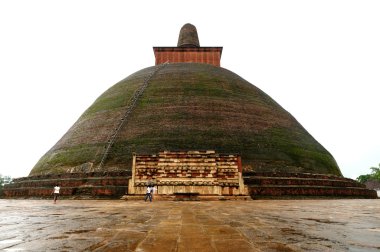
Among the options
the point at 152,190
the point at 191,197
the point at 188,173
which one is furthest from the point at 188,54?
the point at 191,197

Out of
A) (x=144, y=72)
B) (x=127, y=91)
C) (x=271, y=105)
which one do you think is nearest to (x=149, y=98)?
(x=127, y=91)

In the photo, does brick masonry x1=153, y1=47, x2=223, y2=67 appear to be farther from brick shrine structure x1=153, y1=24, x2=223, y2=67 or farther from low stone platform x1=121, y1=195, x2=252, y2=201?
low stone platform x1=121, y1=195, x2=252, y2=201

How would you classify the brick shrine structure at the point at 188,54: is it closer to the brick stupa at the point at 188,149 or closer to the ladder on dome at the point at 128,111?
the ladder on dome at the point at 128,111

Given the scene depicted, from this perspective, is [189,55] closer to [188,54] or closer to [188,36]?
[188,54]

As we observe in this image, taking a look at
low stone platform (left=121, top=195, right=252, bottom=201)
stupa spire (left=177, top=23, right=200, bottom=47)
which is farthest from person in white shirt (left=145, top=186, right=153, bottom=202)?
stupa spire (left=177, top=23, right=200, bottom=47)

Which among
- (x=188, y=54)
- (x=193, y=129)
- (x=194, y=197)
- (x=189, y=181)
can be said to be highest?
(x=188, y=54)

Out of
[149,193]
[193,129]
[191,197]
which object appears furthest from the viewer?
[193,129]

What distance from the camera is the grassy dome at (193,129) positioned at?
14.6 m

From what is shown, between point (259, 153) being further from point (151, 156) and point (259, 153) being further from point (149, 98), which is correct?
point (149, 98)

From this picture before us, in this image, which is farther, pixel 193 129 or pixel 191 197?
pixel 193 129

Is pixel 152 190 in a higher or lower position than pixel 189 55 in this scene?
lower

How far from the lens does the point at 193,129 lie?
15.4 m

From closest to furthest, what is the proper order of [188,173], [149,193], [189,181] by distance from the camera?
[149,193] → [189,181] → [188,173]

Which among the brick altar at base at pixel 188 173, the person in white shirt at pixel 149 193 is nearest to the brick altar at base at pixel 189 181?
the brick altar at base at pixel 188 173
